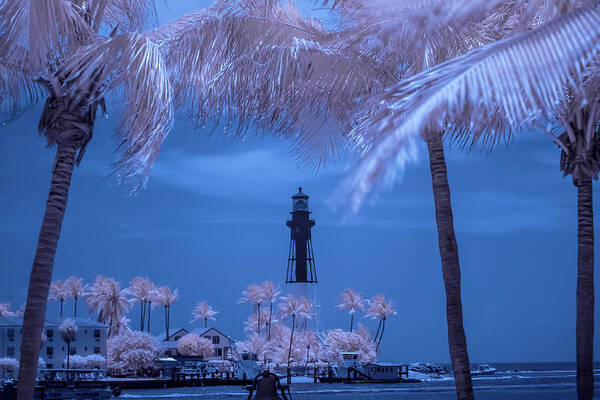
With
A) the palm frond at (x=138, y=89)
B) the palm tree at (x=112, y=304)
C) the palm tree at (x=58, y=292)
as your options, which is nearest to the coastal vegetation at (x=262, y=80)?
the palm frond at (x=138, y=89)

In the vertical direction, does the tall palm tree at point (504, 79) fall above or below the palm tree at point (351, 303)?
below

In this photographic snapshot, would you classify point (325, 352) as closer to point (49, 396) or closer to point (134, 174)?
point (49, 396)

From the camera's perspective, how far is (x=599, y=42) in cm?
676

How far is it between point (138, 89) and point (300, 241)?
3069 inches

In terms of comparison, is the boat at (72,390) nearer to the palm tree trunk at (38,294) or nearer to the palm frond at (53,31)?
the palm tree trunk at (38,294)

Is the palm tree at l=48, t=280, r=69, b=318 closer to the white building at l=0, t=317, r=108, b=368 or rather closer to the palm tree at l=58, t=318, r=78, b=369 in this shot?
the white building at l=0, t=317, r=108, b=368

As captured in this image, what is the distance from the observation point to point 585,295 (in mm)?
16469

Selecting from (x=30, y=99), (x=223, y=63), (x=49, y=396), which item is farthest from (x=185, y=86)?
(x=49, y=396)

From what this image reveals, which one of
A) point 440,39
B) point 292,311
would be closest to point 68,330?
point 292,311

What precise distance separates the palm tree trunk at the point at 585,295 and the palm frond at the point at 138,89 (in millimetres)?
9684

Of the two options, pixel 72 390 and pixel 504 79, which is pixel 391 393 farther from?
pixel 504 79

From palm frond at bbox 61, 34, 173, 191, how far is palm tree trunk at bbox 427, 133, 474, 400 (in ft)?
15.5

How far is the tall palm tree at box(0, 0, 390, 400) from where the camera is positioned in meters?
11.6

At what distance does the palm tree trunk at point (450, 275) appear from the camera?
1272 cm
